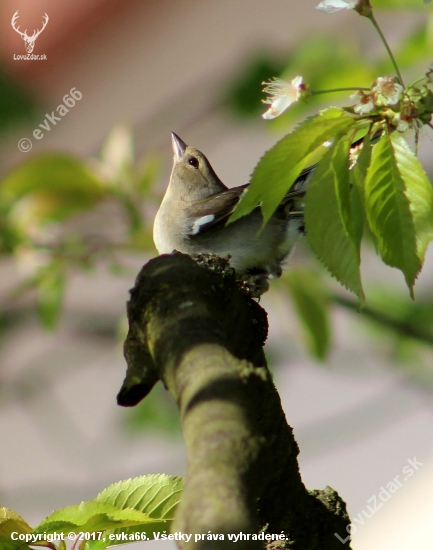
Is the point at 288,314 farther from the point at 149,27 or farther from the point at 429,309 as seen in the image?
the point at 149,27

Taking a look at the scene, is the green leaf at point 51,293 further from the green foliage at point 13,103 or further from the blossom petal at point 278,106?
the blossom petal at point 278,106

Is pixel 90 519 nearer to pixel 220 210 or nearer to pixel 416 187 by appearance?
pixel 416 187

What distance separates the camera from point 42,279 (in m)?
3.23

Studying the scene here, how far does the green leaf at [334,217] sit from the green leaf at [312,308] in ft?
5.82

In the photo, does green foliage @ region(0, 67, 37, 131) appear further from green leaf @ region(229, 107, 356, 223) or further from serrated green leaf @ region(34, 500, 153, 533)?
serrated green leaf @ region(34, 500, 153, 533)

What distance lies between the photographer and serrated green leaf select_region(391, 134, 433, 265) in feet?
3.99

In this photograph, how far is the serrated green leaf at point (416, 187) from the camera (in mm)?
1217

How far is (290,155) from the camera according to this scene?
122cm

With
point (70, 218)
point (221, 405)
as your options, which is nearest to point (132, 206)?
point (70, 218)

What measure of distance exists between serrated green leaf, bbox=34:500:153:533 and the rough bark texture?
268 mm

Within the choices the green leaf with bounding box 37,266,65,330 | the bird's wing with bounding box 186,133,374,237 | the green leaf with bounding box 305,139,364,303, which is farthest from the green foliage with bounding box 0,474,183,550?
the green leaf with bounding box 37,266,65,330

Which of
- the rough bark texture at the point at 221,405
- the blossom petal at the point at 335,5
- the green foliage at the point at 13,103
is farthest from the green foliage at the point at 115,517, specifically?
the blossom petal at the point at 335,5

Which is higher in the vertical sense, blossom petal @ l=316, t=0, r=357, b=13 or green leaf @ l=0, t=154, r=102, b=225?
green leaf @ l=0, t=154, r=102, b=225

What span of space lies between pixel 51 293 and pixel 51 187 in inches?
22.2
